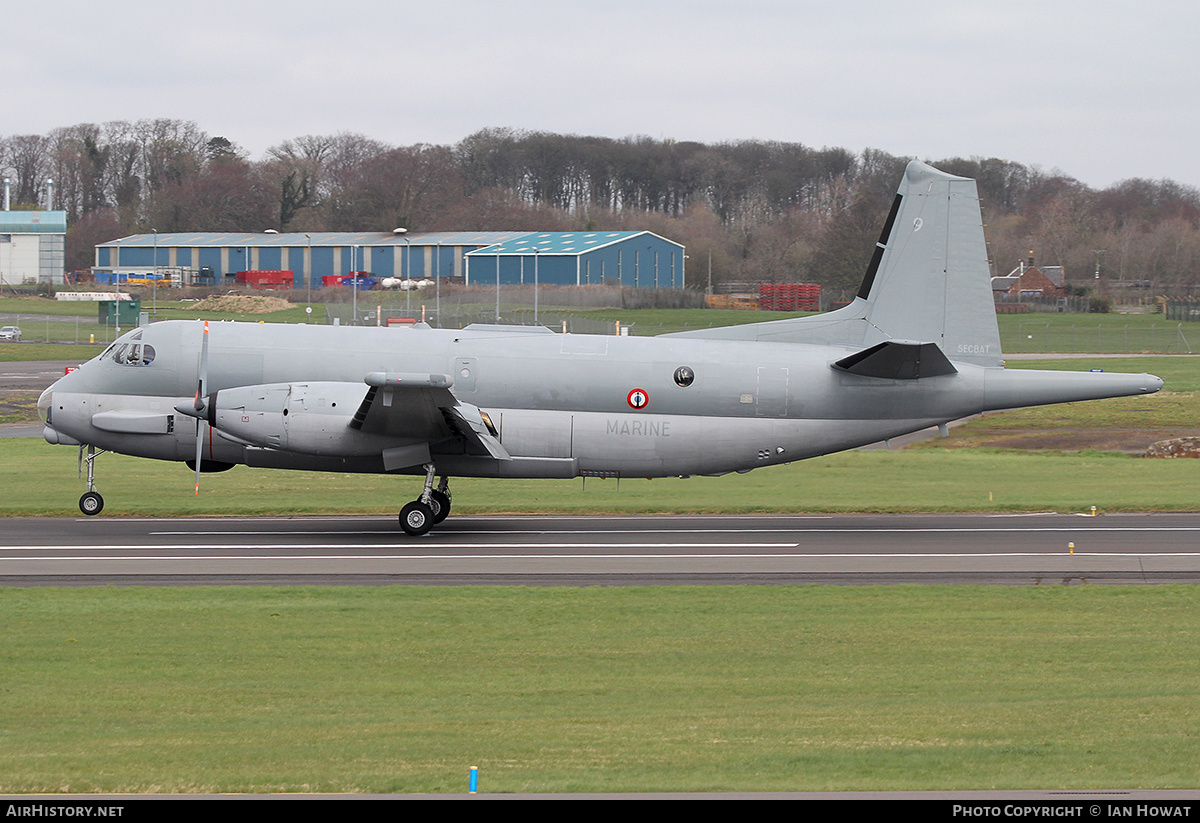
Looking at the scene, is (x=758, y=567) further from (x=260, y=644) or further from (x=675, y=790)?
(x=675, y=790)

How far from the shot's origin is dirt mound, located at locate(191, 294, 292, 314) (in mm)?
86688

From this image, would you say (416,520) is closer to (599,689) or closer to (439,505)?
(439,505)

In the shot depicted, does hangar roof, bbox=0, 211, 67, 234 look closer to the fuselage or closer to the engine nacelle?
the fuselage

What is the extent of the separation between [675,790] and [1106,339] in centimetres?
8661

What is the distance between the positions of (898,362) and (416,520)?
34.2ft

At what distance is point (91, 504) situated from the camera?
85.3 ft

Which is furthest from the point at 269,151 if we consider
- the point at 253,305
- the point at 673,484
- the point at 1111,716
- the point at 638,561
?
the point at 1111,716

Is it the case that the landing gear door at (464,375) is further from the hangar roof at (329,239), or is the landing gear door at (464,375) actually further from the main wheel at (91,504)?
the hangar roof at (329,239)

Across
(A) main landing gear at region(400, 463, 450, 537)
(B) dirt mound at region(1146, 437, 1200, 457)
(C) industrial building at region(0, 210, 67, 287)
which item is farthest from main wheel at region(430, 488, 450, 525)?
(C) industrial building at region(0, 210, 67, 287)

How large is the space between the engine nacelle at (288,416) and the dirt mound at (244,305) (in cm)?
6390

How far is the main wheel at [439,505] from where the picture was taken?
24641 mm

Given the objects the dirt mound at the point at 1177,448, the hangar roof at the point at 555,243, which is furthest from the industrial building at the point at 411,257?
the dirt mound at the point at 1177,448

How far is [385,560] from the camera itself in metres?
21.5

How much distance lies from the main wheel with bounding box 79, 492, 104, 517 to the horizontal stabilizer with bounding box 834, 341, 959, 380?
53.7 ft
